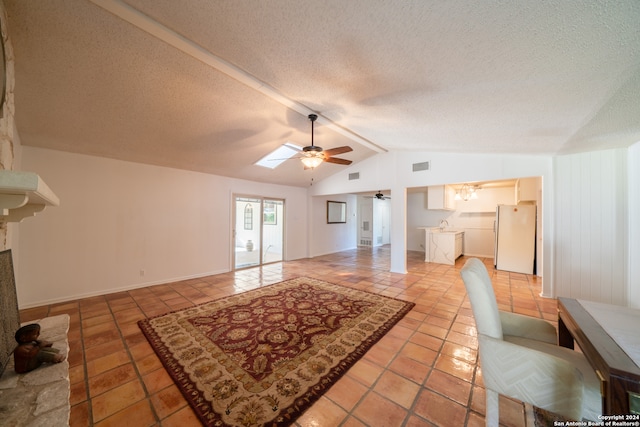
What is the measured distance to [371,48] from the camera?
152 centimetres

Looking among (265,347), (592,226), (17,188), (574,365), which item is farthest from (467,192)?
(17,188)

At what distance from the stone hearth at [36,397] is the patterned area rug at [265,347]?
0.70 m

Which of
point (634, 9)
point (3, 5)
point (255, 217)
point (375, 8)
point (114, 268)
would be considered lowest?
point (114, 268)

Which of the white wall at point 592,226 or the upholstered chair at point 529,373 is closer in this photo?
the upholstered chair at point 529,373

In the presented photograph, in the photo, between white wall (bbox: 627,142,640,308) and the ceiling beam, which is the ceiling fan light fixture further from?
white wall (bbox: 627,142,640,308)

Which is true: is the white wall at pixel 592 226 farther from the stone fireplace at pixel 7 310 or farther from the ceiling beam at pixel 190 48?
the stone fireplace at pixel 7 310

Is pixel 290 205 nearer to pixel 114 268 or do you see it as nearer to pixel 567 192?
pixel 114 268

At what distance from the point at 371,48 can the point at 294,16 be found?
1.80 ft

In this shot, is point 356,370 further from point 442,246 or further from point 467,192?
point 467,192

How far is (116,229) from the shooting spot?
150 inches

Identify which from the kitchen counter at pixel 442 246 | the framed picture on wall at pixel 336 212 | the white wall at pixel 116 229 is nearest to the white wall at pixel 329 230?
the framed picture on wall at pixel 336 212

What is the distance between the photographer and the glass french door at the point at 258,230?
21.1 feet

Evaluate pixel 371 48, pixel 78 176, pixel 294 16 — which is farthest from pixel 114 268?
pixel 371 48

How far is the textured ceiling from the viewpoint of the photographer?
3.92 ft
